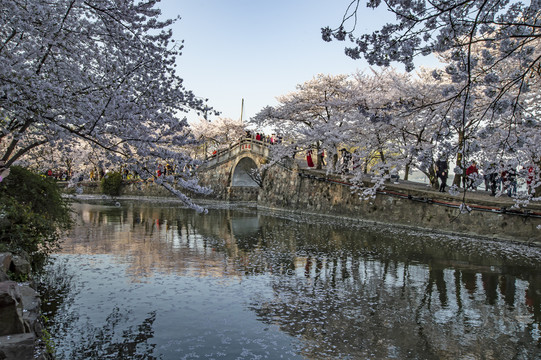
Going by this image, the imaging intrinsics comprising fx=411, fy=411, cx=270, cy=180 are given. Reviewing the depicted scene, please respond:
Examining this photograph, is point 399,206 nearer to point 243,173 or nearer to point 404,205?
point 404,205

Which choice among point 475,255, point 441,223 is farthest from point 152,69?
point 441,223

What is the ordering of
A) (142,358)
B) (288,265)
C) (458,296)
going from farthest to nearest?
(288,265), (458,296), (142,358)

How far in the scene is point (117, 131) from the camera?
6.92 m

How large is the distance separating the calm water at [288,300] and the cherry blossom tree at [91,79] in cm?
227

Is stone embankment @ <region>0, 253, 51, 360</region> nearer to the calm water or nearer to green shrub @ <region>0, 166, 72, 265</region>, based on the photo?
the calm water

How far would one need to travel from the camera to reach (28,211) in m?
8.28

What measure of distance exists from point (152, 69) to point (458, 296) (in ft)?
24.6

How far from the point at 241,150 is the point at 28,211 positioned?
28.0 metres

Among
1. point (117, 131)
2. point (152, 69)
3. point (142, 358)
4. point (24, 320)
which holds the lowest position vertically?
point (142, 358)

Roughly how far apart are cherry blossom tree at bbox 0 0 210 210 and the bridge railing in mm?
23722

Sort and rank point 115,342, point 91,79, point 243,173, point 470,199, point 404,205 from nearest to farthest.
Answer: point 115,342 → point 91,79 → point 470,199 → point 404,205 → point 243,173

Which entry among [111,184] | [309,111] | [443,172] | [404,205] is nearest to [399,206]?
[404,205]

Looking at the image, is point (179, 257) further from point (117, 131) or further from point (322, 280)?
point (117, 131)

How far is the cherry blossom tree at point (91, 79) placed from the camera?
17.7 ft
